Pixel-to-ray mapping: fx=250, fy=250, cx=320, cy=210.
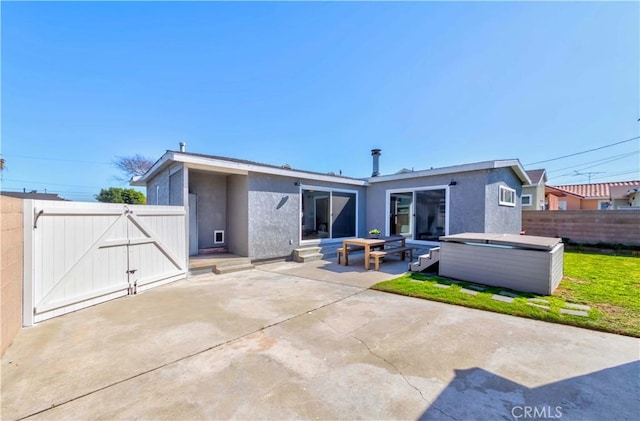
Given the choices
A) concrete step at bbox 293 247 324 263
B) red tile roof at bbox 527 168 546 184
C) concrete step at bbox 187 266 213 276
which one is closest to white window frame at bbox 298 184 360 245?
concrete step at bbox 293 247 324 263

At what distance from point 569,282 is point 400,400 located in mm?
5953

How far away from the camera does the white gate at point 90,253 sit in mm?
3736

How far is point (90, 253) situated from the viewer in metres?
4.45

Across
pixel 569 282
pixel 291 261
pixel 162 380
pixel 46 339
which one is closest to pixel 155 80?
pixel 291 261

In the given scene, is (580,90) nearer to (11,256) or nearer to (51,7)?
(11,256)

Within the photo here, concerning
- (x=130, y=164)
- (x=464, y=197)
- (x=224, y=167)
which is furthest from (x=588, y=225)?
(x=130, y=164)

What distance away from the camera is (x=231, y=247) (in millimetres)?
8672

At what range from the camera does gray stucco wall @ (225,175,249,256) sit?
773 centimetres

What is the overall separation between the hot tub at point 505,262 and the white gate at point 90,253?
6.68m

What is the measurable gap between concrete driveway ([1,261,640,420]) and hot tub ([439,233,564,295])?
1.66 m

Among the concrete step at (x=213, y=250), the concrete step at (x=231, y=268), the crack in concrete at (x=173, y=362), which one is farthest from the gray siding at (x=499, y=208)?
the concrete step at (x=213, y=250)

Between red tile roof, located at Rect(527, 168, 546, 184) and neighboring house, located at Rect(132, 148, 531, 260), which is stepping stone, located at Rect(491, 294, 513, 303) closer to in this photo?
neighboring house, located at Rect(132, 148, 531, 260)

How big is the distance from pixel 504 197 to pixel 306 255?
25.2ft

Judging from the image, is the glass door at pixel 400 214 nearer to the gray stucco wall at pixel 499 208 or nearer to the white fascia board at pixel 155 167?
the gray stucco wall at pixel 499 208
